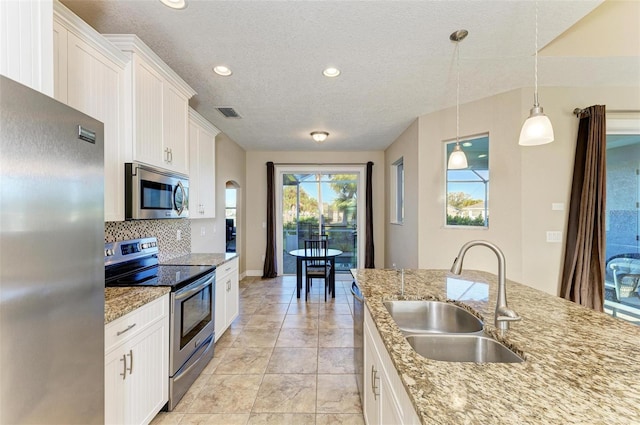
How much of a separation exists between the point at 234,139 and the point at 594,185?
499cm

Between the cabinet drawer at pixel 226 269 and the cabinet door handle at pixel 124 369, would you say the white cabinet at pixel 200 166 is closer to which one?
the cabinet drawer at pixel 226 269

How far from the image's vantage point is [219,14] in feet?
5.99

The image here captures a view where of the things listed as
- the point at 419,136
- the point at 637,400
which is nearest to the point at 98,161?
the point at 637,400

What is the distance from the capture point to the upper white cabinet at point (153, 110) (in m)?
1.90

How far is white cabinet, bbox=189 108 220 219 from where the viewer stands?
3021mm

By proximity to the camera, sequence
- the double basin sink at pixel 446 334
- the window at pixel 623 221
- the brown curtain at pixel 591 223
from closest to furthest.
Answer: the double basin sink at pixel 446 334, the brown curtain at pixel 591 223, the window at pixel 623 221

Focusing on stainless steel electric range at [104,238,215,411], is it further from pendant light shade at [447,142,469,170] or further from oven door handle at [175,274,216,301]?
pendant light shade at [447,142,469,170]

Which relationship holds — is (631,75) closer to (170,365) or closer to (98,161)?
(98,161)

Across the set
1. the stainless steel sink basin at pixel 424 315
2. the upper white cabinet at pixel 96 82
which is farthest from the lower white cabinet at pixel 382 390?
the upper white cabinet at pixel 96 82

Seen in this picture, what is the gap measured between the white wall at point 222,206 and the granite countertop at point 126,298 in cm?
181

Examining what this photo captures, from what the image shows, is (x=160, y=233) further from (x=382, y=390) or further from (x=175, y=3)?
(x=382, y=390)

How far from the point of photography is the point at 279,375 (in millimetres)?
2361

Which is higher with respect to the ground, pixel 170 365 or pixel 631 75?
pixel 631 75

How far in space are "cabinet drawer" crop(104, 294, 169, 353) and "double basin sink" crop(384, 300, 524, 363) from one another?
1.42m
